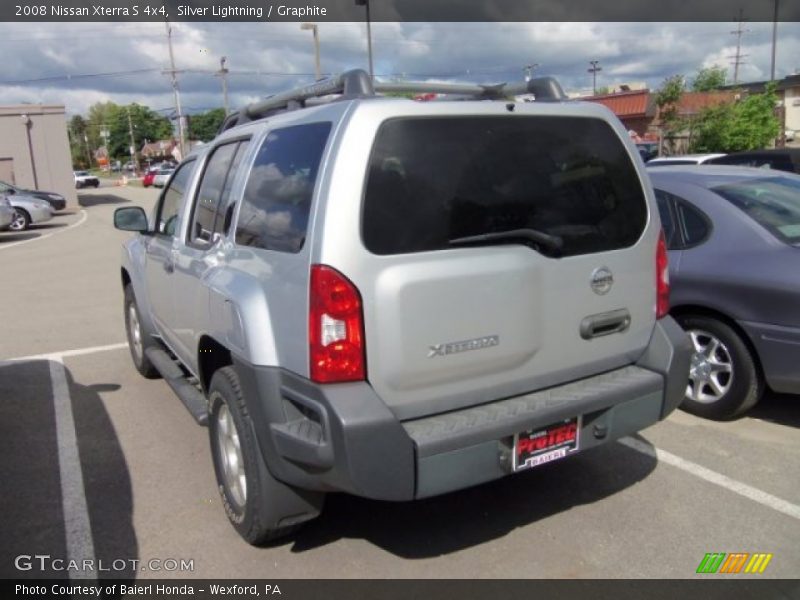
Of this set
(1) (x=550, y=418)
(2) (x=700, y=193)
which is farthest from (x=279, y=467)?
(2) (x=700, y=193)

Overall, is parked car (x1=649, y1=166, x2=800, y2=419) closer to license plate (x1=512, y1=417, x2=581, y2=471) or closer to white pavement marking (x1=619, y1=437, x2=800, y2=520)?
white pavement marking (x1=619, y1=437, x2=800, y2=520)

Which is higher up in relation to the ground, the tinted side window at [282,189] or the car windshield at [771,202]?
the tinted side window at [282,189]

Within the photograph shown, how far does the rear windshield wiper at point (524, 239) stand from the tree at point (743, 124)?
80.0 ft

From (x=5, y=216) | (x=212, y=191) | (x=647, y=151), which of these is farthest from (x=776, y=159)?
(x=5, y=216)

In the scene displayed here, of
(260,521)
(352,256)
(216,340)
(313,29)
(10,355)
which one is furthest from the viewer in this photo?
(313,29)

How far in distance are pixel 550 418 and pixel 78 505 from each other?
261cm

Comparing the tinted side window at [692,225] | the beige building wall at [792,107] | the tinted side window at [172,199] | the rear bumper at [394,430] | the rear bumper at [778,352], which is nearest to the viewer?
the rear bumper at [394,430]

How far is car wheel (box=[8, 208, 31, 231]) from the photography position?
2141 cm

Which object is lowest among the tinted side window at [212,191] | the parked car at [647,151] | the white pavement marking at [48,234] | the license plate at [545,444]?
the white pavement marking at [48,234]

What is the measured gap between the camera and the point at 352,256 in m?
2.64

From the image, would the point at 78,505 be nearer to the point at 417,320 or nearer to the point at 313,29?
the point at 417,320

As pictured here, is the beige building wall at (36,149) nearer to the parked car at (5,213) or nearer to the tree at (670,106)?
the parked car at (5,213)

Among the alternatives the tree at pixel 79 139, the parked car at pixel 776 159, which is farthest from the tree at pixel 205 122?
the parked car at pixel 776 159

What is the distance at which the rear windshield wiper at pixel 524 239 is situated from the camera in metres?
2.85
